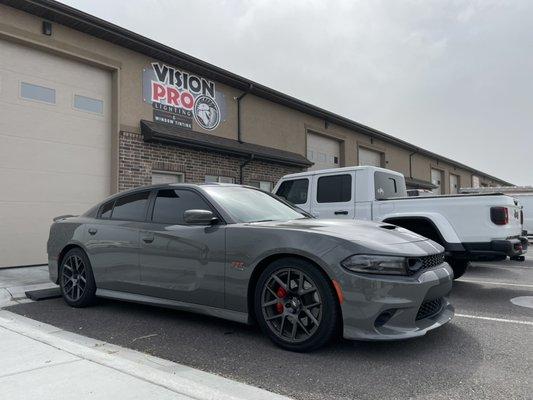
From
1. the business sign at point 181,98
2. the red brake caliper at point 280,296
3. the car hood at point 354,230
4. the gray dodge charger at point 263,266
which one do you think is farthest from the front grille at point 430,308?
the business sign at point 181,98

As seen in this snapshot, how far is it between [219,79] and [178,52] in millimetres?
1766

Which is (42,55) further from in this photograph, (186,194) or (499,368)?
(499,368)

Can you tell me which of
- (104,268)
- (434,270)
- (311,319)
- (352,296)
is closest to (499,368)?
(434,270)

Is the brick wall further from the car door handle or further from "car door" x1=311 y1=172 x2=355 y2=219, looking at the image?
the car door handle

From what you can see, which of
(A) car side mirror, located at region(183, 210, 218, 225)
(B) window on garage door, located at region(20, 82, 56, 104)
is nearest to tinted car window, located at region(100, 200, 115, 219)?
(A) car side mirror, located at region(183, 210, 218, 225)

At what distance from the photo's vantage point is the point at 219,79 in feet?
42.4

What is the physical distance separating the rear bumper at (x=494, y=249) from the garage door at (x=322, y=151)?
35.2 ft

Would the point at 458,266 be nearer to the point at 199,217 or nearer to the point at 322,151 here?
the point at 199,217

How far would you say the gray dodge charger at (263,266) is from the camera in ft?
12.5

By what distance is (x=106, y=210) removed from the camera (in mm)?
5949

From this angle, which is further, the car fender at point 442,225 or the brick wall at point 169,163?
the brick wall at point 169,163

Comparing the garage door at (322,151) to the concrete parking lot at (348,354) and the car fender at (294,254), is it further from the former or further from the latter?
the car fender at (294,254)

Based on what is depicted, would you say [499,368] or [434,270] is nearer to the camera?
[499,368]

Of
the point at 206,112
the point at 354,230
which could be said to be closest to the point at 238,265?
the point at 354,230
